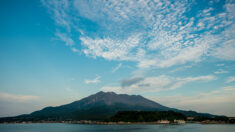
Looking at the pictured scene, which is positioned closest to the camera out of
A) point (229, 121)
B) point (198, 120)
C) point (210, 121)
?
point (229, 121)

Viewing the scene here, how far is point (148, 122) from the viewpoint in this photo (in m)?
171

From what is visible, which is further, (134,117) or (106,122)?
(106,122)

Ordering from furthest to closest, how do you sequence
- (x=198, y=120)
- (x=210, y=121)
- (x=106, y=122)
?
(x=198, y=120), (x=106, y=122), (x=210, y=121)

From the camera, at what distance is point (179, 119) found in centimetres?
17875

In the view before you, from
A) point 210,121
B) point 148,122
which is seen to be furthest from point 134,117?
point 210,121

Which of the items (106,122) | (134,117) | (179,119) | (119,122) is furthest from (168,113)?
(106,122)

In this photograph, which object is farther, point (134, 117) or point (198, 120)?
point (198, 120)

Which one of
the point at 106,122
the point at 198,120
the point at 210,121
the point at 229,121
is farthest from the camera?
the point at 198,120

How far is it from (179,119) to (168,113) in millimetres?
11375

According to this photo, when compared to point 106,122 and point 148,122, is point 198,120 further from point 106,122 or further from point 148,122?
point 106,122

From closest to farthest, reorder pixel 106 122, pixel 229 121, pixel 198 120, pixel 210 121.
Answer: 1. pixel 229 121
2. pixel 210 121
3. pixel 106 122
4. pixel 198 120

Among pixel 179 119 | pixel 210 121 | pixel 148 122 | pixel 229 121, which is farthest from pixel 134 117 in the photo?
pixel 229 121

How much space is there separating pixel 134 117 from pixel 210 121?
67.7 meters

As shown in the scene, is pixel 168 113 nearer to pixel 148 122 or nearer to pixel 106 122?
pixel 148 122
